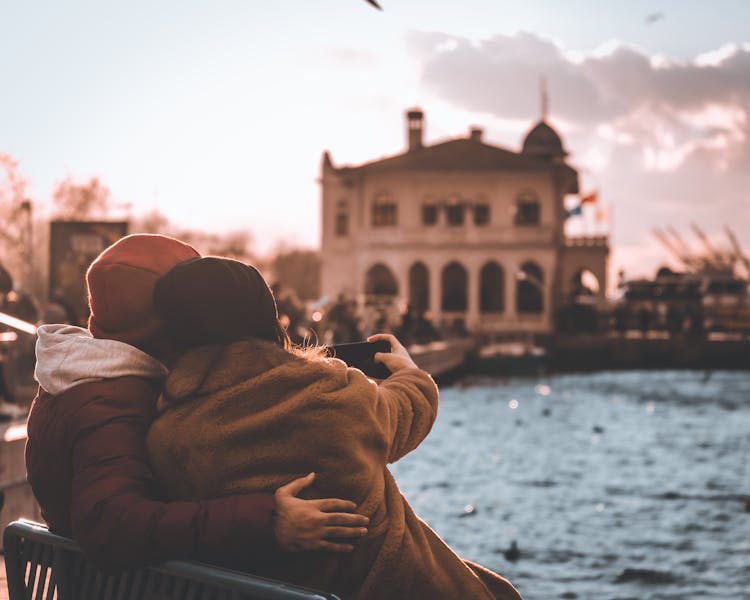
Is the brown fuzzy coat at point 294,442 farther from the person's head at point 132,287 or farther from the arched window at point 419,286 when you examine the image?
the arched window at point 419,286

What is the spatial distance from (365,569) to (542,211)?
62710 mm

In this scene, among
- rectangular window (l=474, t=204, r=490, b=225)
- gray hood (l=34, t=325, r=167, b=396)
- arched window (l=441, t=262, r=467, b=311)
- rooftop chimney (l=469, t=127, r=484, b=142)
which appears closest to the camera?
gray hood (l=34, t=325, r=167, b=396)

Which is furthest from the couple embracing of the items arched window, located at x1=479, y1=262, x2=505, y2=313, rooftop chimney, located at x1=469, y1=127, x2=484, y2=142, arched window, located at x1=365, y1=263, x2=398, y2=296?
rooftop chimney, located at x1=469, y1=127, x2=484, y2=142

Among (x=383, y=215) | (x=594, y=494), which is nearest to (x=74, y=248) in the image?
(x=594, y=494)

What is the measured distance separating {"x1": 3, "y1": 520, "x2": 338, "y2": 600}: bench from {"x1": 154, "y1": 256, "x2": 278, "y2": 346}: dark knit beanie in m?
0.51

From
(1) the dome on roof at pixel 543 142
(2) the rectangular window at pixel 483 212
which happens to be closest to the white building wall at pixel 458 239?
(2) the rectangular window at pixel 483 212

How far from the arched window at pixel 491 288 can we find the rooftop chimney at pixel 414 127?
30.8ft

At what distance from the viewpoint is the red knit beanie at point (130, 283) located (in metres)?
2.68

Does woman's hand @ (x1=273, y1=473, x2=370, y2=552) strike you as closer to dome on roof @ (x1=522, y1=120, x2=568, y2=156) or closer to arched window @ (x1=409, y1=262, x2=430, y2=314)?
arched window @ (x1=409, y1=262, x2=430, y2=314)

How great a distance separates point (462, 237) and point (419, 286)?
402cm

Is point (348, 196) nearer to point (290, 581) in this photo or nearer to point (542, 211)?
point (542, 211)

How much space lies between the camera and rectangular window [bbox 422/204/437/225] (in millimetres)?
64688

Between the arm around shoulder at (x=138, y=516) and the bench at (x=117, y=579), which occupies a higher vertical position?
the arm around shoulder at (x=138, y=516)

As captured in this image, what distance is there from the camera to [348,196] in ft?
218
